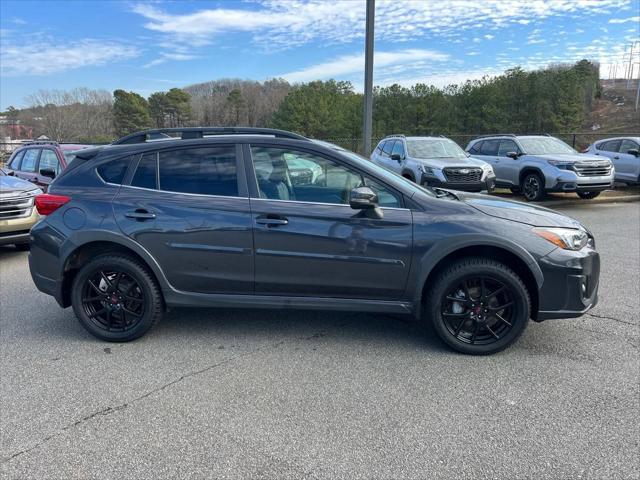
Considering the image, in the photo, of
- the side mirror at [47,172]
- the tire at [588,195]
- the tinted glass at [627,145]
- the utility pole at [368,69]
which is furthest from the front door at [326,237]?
the tinted glass at [627,145]

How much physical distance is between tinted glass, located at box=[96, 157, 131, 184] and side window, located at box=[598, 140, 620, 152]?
51.2 feet

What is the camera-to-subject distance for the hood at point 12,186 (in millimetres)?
7129

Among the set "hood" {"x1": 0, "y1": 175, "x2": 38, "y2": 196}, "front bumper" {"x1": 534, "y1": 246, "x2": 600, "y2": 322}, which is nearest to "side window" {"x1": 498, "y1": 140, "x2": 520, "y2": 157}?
"front bumper" {"x1": 534, "y1": 246, "x2": 600, "y2": 322}

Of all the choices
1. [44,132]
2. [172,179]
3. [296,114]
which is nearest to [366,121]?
[172,179]

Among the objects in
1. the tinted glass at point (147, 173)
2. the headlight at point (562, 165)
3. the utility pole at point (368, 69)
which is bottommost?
the tinted glass at point (147, 173)

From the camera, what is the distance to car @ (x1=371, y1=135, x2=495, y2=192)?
36.1 ft

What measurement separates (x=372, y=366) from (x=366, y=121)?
9053 mm

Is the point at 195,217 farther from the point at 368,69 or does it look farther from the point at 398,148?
the point at 398,148

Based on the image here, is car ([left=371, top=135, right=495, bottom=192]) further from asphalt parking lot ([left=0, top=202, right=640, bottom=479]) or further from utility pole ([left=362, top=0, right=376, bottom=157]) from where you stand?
asphalt parking lot ([left=0, top=202, right=640, bottom=479])

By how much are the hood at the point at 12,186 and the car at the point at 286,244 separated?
385 centimetres

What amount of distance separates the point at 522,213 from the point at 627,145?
1373 centimetres

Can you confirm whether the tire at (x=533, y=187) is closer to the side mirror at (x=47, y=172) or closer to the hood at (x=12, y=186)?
the side mirror at (x=47, y=172)

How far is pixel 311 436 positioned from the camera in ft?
8.79

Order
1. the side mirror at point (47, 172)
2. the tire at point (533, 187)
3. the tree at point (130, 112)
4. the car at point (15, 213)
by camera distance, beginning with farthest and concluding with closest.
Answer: the tree at point (130, 112), the tire at point (533, 187), the side mirror at point (47, 172), the car at point (15, 213)
